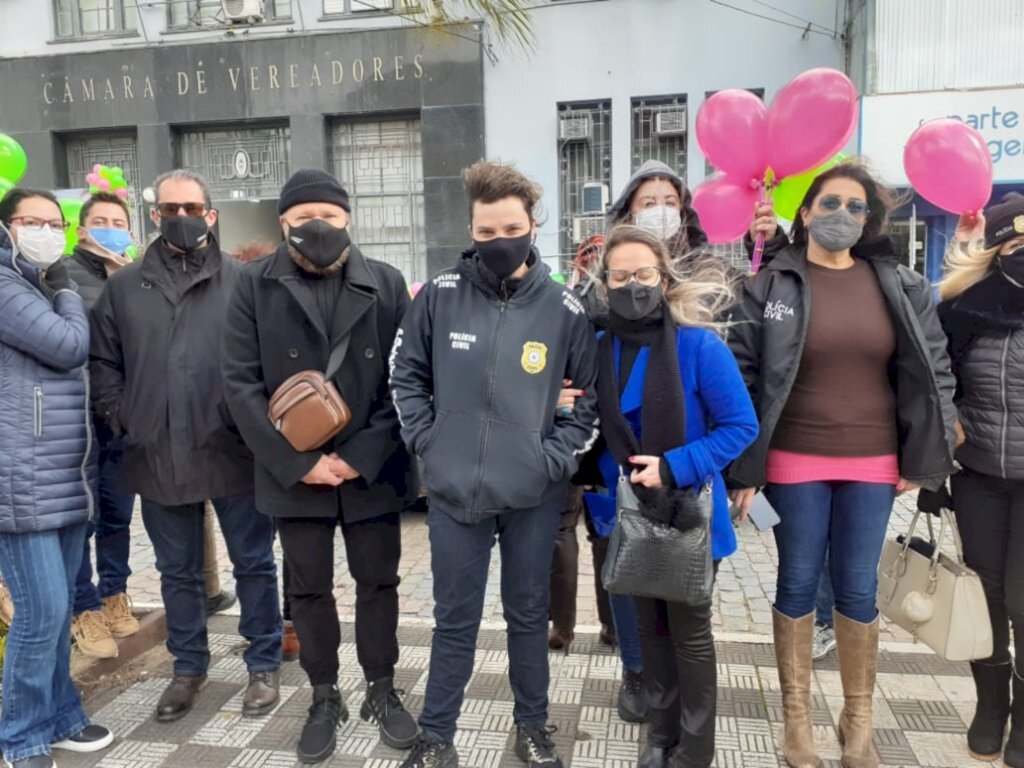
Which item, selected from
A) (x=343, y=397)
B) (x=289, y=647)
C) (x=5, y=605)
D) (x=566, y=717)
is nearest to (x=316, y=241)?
(x=343, y=397)

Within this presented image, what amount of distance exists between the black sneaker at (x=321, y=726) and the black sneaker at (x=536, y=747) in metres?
0.75

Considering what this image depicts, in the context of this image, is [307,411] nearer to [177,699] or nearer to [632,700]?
[177,699]

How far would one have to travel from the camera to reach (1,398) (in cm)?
274

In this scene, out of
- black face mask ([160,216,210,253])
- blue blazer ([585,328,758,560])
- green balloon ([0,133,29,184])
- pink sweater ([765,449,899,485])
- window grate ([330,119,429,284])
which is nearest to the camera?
blue blazer ([585,328,758,560])

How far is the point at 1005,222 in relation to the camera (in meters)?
2.85

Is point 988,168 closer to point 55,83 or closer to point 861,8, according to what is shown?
point 861,8

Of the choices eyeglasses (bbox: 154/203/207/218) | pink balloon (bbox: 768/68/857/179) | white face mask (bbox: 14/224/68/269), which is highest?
pink balloon (bbox: 768/68/857/179)

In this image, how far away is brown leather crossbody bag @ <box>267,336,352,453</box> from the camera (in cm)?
280

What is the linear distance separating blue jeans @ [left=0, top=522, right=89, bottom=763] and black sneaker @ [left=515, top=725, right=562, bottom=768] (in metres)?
1.78

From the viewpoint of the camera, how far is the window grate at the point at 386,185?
12.1 meters

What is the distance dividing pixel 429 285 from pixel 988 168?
104 inches

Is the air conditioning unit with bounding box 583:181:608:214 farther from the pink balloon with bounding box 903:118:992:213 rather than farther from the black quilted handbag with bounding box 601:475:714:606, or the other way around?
the black quilted handbag with bounding box 601:475:714:606

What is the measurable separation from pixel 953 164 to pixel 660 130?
25.7 feet

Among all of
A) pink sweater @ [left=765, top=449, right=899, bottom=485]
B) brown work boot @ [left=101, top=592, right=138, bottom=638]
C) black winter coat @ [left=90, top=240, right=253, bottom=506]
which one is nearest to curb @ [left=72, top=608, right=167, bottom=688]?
brown work boot @ [left=101, top=592, right=138, bottom=638]
